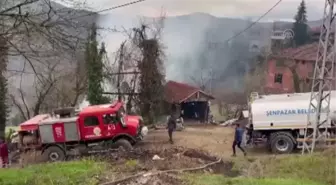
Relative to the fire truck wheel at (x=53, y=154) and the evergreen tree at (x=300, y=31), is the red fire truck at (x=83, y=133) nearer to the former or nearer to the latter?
the fire truck wheel at (x=53, y=154)

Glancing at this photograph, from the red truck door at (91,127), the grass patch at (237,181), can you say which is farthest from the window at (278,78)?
the grass patch at (237,181)

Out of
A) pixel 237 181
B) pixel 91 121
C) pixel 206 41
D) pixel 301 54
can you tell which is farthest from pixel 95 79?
pixel 206 41

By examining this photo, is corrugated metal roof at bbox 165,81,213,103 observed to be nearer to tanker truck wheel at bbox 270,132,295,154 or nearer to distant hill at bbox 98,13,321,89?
tanker truck wheel at bbox 270,132,295,154

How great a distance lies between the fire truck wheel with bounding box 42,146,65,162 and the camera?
66.5 ft

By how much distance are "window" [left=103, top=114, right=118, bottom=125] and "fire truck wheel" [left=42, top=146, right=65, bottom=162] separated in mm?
2309

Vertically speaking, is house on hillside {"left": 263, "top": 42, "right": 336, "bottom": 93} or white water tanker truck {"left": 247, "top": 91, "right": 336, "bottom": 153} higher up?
house on hillside {"left": 263, "top": 42, "right": 336, "bottom": 93}

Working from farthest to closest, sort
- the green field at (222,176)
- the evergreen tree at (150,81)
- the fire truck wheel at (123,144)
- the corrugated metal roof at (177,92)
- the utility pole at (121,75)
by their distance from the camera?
the corrugated metal roof at (177,92)
the utility pole at (121,75)
the evergreen tree at (150,81)
the fire truck wheel at (123,144)
the green field at (222,176)

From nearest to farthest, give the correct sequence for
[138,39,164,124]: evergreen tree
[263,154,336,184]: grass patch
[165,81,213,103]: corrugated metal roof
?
[263,154,336,184]: grass patch
[138,39,164,124]: evergreen tree
[165,81,213,103]: corrugated metal roof

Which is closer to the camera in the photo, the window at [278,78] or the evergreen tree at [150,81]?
the evergreen tree at [150,81]

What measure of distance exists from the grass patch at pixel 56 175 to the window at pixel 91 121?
7.89m

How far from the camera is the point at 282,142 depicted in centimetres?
2041

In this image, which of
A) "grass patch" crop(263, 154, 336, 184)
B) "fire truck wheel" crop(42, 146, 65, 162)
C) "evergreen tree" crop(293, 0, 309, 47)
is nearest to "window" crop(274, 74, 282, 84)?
"evergreen tree" crop(293, 0, 309, 47)

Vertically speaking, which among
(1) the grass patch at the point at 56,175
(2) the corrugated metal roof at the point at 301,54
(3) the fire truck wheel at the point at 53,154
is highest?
(2) the corrugated metal roof at the point at 301,54

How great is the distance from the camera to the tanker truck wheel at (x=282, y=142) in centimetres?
2025
